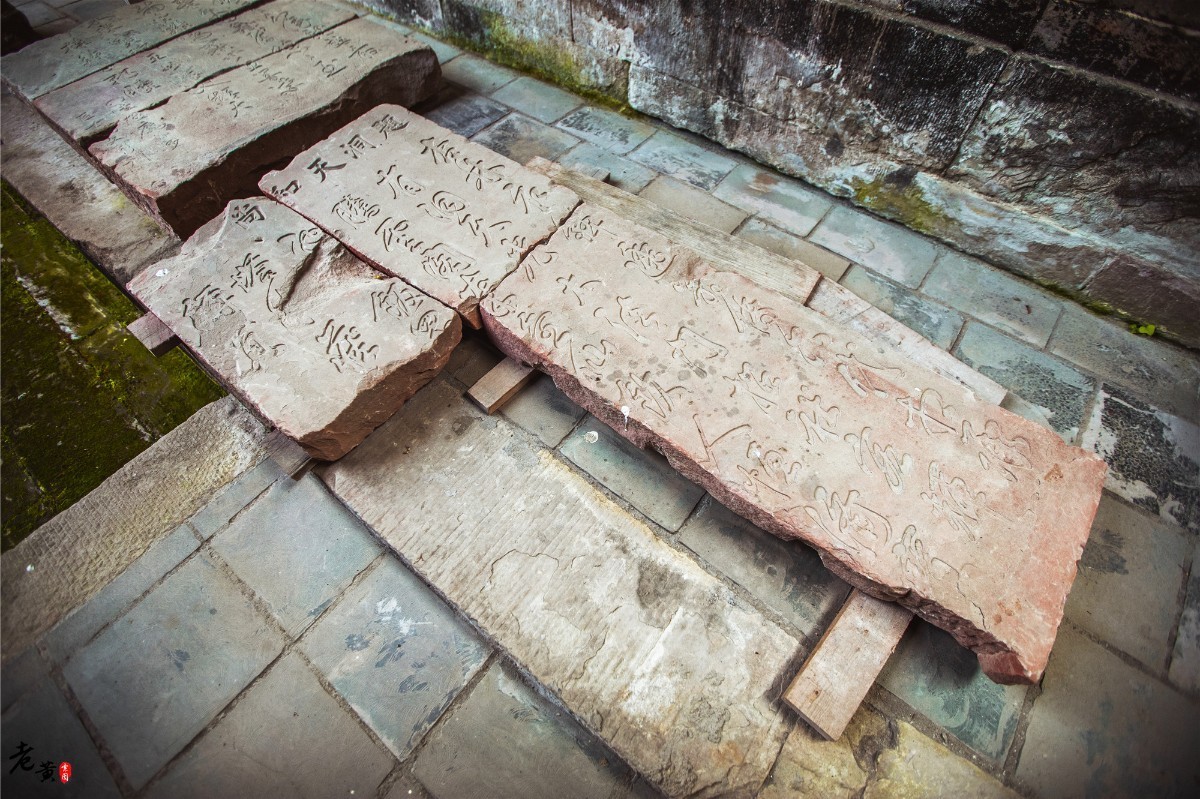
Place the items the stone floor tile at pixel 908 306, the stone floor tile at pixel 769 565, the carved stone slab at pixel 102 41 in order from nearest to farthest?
1. the stone floor tile at pixel 769 565
2. the stone floor tile at pixel 908 306
3. the carved stone slab at pixel 102 41

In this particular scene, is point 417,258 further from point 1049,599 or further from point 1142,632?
point 1142,632

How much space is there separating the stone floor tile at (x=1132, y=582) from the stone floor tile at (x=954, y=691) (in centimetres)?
46

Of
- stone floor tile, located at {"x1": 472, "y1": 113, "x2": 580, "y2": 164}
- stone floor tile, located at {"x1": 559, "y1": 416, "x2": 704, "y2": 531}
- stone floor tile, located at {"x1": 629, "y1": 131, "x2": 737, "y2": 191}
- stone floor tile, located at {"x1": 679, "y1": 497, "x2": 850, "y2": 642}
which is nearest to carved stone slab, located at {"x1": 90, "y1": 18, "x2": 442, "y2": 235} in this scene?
stone floor tile, located at {"x1": 472, "y1": 113, "x2": 580, "y2": 164}

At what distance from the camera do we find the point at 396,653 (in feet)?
7.55

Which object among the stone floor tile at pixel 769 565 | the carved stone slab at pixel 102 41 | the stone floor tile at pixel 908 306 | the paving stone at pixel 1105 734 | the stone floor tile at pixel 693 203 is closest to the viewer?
the paving stone at pixel 1105 734

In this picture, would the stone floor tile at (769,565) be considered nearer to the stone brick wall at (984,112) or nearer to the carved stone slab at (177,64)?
the stone brick wall at (984,112)

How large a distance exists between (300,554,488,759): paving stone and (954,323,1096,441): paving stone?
2.77 metres

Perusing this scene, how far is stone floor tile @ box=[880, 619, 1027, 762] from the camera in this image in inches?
82.1

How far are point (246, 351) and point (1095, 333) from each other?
4.23m

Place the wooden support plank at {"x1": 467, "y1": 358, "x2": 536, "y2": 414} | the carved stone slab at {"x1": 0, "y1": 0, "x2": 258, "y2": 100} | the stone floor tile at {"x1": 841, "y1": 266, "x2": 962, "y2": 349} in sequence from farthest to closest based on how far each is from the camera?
1. the carved stone slab at {"x1": 0, "y1": 0, "x2": 258, "y2": 100}
2. the stone floor tile at {"x1": 841, "y1": 266, "x2": 962, "y2": 349}
3. the wooden support plank at {"x1": 467, "y1": 358, "x2": 536, "y2": 414}

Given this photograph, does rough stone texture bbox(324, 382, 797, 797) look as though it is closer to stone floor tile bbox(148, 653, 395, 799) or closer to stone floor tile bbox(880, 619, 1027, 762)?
stone floor tile bbox(880, 619, 1027, 762)

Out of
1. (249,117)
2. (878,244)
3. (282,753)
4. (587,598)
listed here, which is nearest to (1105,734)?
(587,598)

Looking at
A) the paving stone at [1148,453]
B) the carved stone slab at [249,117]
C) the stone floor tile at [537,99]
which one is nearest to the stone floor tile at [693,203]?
the stone floor tile at [537,99]

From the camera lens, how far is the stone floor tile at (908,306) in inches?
121
